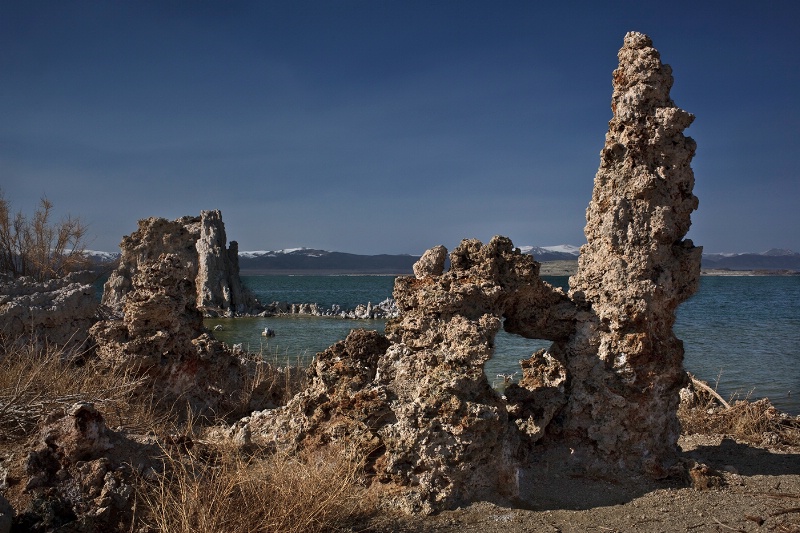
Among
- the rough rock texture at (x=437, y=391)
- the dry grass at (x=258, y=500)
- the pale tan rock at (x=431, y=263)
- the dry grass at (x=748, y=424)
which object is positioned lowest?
the dry grass at (x=748, y=424)

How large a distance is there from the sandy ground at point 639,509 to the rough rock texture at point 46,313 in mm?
5540

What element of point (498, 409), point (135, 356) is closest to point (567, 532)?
point (498, 409)

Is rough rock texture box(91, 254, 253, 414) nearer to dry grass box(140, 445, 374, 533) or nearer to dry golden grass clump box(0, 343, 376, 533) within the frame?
dry golden grass clump box(0, 343, 376, 533)

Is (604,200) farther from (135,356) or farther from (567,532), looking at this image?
(135,356)

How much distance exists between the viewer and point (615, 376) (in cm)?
514

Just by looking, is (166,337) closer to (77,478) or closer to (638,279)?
(77,478)

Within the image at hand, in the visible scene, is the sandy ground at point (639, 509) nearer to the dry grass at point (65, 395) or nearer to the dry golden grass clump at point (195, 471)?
the dry golden grass clump at point (195, 471)

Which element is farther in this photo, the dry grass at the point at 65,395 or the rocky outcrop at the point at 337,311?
the rocky outcrop at the point at 337,311

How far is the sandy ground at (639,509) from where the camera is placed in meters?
4.23

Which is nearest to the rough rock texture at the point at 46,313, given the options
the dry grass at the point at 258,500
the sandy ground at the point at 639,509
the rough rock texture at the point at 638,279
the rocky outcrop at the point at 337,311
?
the dry grass at the point at 258,500

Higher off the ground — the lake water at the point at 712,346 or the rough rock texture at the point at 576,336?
the rough rock texture at the point at 576,336

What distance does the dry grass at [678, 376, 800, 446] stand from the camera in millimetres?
7188

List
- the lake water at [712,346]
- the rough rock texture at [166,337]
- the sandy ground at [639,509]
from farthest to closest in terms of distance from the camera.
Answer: the lake water at [712,346] < the rough rock texture at [166,337] < the sandy ground at [639,509]

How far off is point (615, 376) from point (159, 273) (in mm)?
4407
